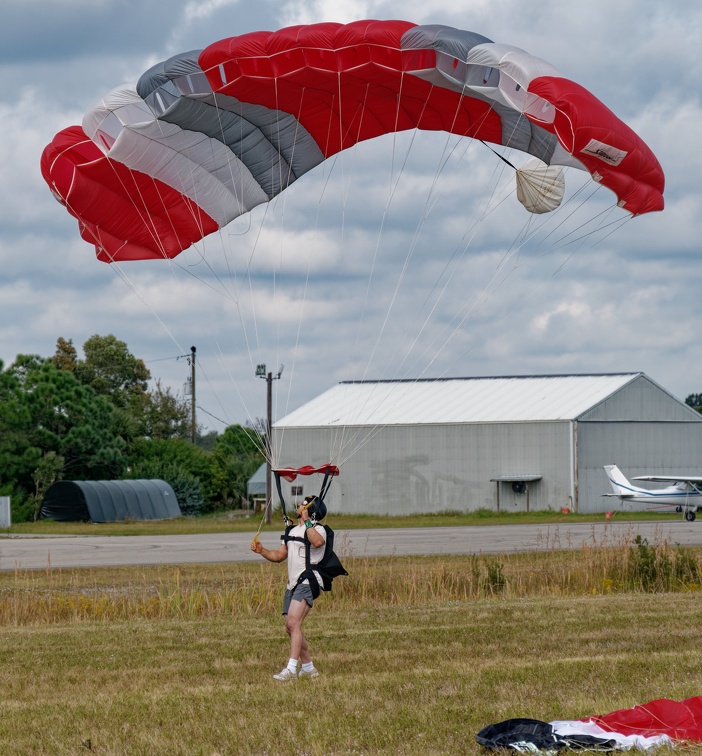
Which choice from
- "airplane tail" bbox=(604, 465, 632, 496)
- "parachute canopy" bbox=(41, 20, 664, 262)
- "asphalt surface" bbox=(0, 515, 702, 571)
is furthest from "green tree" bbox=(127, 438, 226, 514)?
"parachute canopy" bbox=(41, 20, 664, 262)

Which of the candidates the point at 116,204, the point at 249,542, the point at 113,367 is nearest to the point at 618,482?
the point at 249,542

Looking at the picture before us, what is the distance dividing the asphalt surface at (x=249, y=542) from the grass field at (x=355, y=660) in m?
5.15

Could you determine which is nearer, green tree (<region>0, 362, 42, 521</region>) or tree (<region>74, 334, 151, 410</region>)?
green tree (<region>0, 362, 42, 521</region>)

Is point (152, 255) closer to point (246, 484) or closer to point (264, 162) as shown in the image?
point (264, 162)

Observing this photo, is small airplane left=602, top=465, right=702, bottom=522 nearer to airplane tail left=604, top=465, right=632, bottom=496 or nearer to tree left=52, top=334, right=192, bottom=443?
airplane tail left=604, top=465, right=632, bottom=496

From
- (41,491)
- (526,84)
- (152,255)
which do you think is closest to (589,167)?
(526,84)

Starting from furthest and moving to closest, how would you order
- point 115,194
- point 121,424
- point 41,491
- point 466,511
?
1. point 121,424
2. point 41,491
3. point 466,511
4. point 115,194

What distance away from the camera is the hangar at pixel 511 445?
50.2 metres

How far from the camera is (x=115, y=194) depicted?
1362cm

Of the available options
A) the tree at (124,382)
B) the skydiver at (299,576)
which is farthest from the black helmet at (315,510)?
the tree at (124,382)

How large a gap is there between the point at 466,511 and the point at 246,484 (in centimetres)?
2037

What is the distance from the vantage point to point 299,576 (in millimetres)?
9234

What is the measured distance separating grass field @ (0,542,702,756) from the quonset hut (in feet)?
113

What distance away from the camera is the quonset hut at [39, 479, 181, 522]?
51.4 metres
